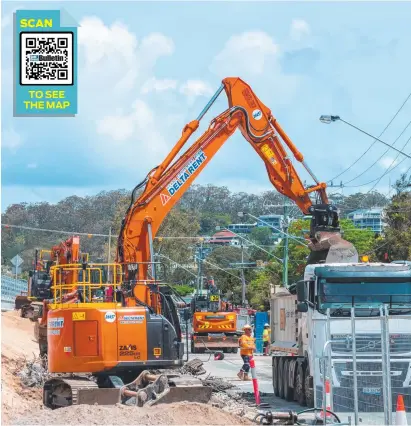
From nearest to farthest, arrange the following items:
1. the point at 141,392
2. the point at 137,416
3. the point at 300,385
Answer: the point at 137,416
the point at 141,392
the point at 300,385

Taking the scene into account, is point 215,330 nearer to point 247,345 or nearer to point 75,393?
point 247,345

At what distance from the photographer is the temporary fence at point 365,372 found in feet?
52.3

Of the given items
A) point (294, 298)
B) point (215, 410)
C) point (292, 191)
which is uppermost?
point (292, 191)

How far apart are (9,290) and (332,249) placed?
56.7 meters

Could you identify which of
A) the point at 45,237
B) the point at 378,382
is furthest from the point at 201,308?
the point at 45,237

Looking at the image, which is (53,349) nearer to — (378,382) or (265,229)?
(378,382)

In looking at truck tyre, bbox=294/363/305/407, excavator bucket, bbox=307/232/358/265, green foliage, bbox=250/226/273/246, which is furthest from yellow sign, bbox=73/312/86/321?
green foliage, bbox=250/226/273/246

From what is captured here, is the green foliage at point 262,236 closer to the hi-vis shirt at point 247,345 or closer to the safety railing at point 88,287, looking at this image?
the hi-vis shirt at point 247,345

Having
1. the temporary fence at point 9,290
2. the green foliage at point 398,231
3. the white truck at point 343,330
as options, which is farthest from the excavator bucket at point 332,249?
the temporary fence at point 9,290

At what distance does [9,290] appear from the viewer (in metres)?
79.4

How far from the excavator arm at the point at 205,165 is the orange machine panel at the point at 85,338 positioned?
3.89m

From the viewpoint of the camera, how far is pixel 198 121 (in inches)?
1098

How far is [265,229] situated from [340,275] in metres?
137

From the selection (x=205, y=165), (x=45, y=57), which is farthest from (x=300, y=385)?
(x=45, y=57)
